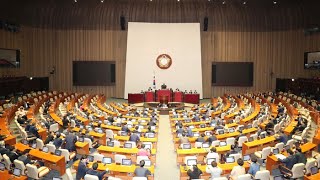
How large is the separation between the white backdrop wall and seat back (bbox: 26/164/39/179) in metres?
26.3

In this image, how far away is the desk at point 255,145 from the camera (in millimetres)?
14891

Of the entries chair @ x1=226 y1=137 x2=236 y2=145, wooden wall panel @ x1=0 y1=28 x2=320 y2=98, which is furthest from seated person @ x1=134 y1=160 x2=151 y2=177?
wooden wall panel @ x1=0 y1=28 x2=320 y2=98

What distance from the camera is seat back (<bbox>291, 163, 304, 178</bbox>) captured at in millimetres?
11547

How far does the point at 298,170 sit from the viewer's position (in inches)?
458

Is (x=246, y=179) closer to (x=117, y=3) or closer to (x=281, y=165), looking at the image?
(x=281, y=165)

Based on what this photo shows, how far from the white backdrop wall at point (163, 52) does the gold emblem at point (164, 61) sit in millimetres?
331

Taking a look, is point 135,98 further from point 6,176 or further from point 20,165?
point 6,176

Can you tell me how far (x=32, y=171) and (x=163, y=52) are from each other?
2790cm

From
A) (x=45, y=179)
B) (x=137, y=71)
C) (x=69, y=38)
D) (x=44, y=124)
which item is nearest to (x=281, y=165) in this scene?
(x=45, y=179)

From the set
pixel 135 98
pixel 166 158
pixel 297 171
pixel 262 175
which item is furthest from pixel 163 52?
pixel 262 175

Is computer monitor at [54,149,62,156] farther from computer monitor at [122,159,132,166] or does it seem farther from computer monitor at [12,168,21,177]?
computer monitor at [122,159,132,166]

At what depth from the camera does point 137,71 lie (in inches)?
1483

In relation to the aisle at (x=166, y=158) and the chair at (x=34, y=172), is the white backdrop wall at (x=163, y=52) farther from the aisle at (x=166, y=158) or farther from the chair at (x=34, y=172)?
the chair at (x=34, y=172)

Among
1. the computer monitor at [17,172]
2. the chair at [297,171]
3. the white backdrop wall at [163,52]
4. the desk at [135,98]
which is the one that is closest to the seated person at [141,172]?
the computer monitor at [17,172]
